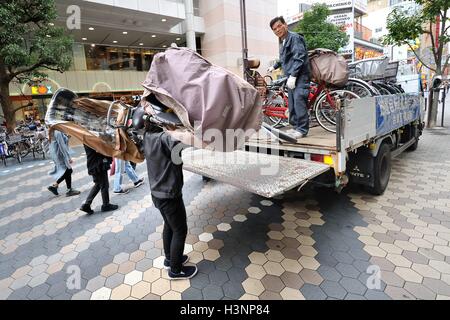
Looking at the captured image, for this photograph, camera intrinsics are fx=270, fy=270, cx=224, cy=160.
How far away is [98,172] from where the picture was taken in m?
4.26

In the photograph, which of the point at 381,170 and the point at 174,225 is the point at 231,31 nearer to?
the point at 381,170

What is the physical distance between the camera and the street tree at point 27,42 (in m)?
8.08

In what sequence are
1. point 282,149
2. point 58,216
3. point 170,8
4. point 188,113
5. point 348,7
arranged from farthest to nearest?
point 348,7 < point 170,8 < point 58,216 < point 282,149 < point 188,113

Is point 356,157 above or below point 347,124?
below

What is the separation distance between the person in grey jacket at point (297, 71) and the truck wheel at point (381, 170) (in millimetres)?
1215

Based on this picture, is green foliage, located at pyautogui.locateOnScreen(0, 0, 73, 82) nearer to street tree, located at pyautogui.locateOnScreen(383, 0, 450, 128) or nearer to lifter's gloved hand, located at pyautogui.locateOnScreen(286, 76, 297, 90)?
lifter's gloved hand, located at pyautogui.locateOnScreen(286, 76, 297, 90)

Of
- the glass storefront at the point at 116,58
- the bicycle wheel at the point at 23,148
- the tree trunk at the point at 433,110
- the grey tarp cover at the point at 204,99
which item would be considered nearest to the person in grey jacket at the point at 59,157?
the grey tarp cover at the point at 204,99

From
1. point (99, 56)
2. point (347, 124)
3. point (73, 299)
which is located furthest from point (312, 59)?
point (99, 56)

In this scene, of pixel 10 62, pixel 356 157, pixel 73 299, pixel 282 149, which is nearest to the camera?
pixel 73 299

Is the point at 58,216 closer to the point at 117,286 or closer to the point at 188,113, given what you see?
the point at 117,286

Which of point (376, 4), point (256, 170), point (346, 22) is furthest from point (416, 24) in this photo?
point (376, 4)

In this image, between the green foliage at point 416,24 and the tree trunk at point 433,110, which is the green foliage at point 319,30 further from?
the tree trunk at point 433,110

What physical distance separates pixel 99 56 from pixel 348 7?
93.4 feet

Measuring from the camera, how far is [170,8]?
1571cm
